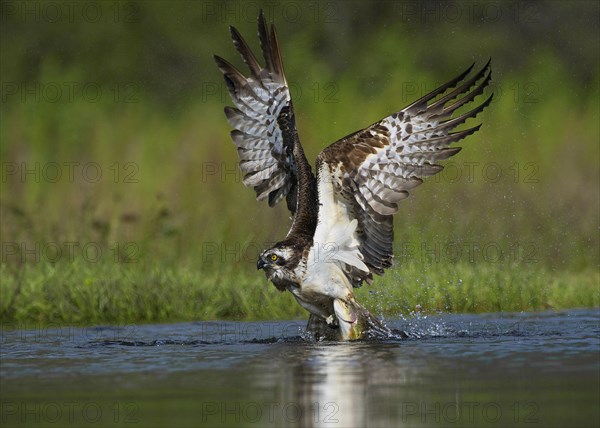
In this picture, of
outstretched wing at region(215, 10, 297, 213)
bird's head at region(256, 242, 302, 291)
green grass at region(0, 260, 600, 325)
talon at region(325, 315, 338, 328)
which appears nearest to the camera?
bird's head at region(256, 242, 302, 291)

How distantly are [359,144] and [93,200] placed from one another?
359 centimetres

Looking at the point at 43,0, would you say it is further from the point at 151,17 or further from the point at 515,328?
the point at 515,328

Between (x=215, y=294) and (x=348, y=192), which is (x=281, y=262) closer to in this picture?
(x=348, y=192)

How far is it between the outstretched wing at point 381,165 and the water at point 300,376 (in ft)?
2.79

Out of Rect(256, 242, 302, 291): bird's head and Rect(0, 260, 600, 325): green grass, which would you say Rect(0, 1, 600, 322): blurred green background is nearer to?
Rect(0, 260, 600, 325): green grass

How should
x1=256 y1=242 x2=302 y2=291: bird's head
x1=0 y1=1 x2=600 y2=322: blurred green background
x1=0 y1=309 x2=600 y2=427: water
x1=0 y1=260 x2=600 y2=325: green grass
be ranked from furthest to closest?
x1=0 y1=1 x2=600 y2=322: blurred green background < x1=0 y1=260 x2=600 y2=325: green grass < x1=256 y1=242 x2=302 y2=291: bird's head < x1=0 y1=309 x2=600 y2=427: water

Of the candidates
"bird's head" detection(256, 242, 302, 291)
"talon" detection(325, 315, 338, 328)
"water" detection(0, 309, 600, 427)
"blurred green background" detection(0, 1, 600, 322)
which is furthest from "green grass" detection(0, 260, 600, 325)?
"bird's head" detection(256, 242, 302, 291)

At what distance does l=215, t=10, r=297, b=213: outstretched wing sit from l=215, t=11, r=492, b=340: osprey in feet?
0.04

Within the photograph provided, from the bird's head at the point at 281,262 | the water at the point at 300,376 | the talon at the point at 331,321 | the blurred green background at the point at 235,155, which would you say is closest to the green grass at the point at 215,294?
the blurred green background at the point at 235,155

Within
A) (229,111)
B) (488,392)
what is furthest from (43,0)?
(488,392)

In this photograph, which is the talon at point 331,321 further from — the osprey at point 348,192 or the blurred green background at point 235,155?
the blurred green background at point 235,155

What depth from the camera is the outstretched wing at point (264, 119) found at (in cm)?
1037

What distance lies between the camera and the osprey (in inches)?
391

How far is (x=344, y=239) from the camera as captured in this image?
10.1 meters
